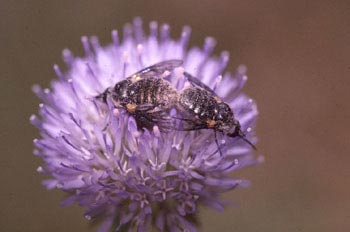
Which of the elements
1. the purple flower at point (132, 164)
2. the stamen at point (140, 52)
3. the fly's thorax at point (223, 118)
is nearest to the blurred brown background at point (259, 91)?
the purple flower at point (132, 164)

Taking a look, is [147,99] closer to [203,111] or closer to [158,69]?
[203,111]

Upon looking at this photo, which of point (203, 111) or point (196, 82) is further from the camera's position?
point (196, 82)

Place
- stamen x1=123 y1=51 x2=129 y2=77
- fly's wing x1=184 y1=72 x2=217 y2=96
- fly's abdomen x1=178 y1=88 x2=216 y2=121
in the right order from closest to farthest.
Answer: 1. fly's abdomen x1=178 y1=88 x2=216 y2=121
2. fly's wing x1=184 y1=72 x2=217 y2=96
3. stamen x1=123 y1=51 x2=129 y2=77

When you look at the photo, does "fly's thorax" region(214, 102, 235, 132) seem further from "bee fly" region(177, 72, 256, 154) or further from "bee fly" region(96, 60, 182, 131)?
"bee fly" region(96, 60, 182, 131)

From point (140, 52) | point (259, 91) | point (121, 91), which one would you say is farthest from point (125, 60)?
point (259, 91)

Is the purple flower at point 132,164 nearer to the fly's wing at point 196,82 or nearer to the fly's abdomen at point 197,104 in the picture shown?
the fly's wing at point 196,82

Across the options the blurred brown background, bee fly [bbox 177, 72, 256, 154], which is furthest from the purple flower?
the blurred brown background
